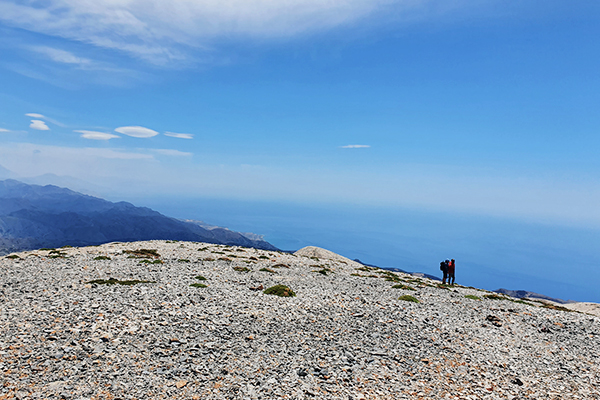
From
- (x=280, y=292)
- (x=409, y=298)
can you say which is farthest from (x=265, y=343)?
(x=409, y=298)

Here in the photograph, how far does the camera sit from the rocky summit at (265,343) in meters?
11.2

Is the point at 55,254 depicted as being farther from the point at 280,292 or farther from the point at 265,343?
the point at 265,343

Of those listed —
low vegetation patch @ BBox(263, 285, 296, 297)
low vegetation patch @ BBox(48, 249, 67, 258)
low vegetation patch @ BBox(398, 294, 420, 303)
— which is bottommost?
low vegetation patch @ BBox(48, 249, 67, 258)

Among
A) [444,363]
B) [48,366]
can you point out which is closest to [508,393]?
[444,363]

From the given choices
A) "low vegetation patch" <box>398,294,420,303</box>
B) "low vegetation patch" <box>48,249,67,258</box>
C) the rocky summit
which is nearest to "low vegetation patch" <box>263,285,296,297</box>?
the rocky summit

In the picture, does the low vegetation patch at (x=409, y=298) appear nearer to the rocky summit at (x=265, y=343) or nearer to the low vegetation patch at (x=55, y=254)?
the rocky summit at (x=265, y=343)

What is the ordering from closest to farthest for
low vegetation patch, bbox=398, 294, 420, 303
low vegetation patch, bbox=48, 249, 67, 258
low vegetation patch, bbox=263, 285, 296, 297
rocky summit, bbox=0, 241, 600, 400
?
rocky summit, bbox=0, 241, 600, 400 < low vegetation patch, bbox=263, 285, 296, 297 < low vegetation patch, bbox=398, 294, 420, 303 < low vegetation patch, bbox=48, 249, 67, 258

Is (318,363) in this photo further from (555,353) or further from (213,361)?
(555,353)

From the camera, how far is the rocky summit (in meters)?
11.2

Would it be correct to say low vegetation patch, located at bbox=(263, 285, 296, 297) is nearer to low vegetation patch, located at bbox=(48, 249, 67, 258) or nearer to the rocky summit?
the rocky summit

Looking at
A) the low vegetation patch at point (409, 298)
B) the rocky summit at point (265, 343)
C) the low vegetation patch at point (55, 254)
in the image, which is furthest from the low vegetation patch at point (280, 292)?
the low vegetation patch at point (55, 254)

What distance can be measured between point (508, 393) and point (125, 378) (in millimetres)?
14904

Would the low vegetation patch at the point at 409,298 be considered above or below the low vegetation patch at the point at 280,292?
below

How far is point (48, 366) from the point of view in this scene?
36.7 ft
